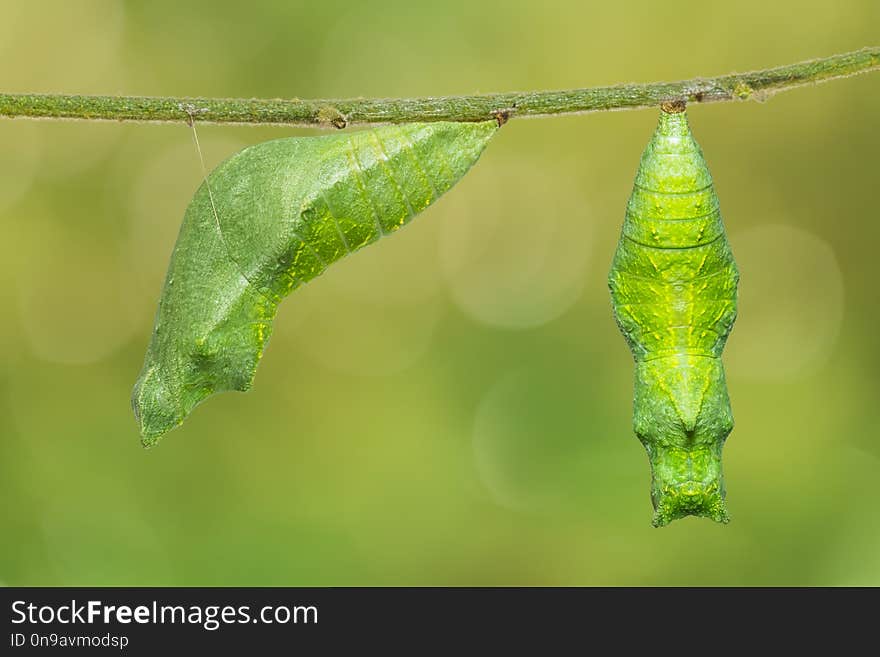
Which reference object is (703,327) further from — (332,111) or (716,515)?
(332,111)

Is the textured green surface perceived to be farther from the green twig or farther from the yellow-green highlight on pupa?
the yellow-green highlight on pupa

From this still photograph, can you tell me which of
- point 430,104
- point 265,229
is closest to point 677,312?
point 430,104

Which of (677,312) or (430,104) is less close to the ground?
(430,104)

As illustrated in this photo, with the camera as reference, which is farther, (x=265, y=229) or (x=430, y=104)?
(x=265, y=229)

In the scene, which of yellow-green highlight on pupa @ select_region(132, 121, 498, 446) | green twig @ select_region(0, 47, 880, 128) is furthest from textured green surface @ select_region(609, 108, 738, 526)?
yellow-green highlight on pupa @ select_region(132, 121, 498, 446)

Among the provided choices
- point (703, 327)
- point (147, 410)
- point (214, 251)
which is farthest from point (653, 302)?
point (147, 410)

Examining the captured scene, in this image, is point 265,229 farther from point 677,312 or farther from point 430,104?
point 677,312
